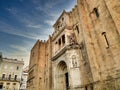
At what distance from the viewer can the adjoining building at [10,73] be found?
40.6 meters

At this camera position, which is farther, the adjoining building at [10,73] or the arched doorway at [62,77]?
the adjoining building at [10,73]

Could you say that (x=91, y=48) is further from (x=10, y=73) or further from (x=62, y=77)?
(x=10, y=73)

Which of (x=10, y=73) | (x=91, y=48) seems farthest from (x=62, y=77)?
(x=10, y=73)

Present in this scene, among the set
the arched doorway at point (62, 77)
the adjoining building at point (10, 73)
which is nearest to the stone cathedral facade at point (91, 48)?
the arched doorway at point (62, 77)

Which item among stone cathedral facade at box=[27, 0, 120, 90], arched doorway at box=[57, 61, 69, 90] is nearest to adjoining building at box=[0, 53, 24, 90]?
stone cathedral facade at box=[27, 0, 120, 90]

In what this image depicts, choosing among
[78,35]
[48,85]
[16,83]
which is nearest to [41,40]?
[48,85]

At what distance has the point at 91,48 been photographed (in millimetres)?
12969

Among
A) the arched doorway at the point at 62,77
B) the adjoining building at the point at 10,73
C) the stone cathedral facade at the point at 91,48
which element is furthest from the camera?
the adjoining building at the point at 10,73

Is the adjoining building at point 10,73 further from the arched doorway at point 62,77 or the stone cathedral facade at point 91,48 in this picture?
the arched doorway at point 62,77

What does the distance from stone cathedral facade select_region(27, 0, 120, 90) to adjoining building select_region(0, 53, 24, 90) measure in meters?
29.8

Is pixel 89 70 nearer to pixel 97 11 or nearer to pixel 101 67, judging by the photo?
pixel 101 67

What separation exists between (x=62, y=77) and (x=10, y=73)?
104 feet

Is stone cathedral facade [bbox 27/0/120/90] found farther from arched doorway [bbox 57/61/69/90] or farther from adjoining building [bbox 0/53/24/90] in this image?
adjoining building [bbox 0/53/24/90]

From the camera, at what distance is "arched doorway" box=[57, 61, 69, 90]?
1706 cm
